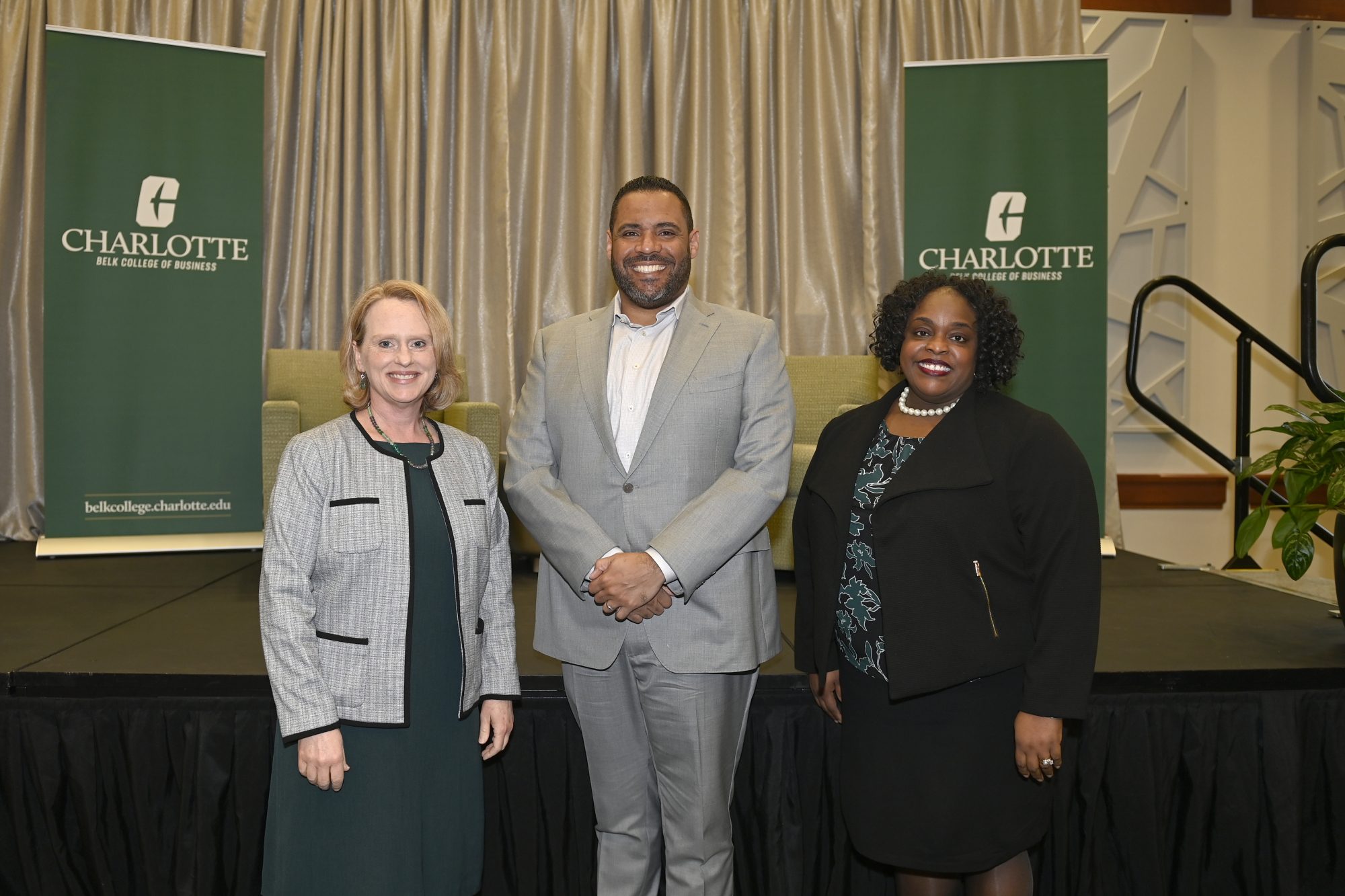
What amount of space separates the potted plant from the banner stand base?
414cm

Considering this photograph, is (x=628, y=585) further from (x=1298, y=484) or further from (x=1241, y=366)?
(x=1241, y=366)

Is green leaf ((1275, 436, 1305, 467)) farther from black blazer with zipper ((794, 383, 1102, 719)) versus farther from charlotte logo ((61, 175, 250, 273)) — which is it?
charlotte logo ((61, 175, 250, 273))

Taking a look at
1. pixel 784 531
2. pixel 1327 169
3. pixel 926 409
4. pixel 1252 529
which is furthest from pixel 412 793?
pixel 1327 169

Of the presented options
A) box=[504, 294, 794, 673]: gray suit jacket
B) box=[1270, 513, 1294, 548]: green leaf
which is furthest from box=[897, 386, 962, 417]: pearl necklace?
box=[1270, 513, 1294, 548]: green leaf

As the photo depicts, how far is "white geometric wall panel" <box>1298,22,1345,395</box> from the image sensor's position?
5.43 metres

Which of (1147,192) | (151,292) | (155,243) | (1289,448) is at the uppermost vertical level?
(1147,192)

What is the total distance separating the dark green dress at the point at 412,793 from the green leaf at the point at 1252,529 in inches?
91.4

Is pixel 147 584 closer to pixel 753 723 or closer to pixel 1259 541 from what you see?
pixel 753 723

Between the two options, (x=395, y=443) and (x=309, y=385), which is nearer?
(x=395, y=443)

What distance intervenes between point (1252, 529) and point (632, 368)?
2.03 meters

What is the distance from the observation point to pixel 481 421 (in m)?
3.89

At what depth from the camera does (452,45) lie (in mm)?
5141

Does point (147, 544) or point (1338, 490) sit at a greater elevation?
point (1338, 490)

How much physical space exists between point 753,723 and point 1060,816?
0.77 metres
